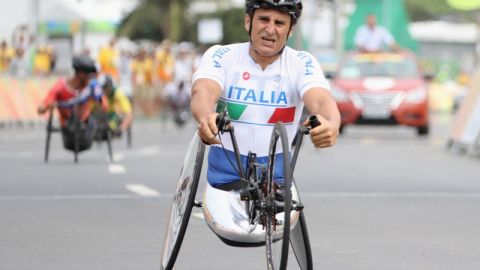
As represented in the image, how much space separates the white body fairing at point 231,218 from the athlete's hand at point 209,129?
0.52 meters

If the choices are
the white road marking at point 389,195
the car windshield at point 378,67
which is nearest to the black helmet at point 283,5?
the white road marking at point 389,195

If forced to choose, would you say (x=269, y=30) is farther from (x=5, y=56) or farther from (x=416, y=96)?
(x=5, y=56)

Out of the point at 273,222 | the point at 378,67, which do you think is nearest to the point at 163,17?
the point at 378,67

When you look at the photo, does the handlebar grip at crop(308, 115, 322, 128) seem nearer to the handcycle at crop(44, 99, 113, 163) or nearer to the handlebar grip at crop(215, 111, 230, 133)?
the handlebar grip at crop(215, 111, 230, 133)

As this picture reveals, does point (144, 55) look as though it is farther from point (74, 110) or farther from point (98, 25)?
point (74, 110)

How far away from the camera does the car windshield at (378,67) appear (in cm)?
3045

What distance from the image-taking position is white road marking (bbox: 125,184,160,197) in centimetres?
1469

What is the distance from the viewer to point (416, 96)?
2970cm

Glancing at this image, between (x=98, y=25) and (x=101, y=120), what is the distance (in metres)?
27.5

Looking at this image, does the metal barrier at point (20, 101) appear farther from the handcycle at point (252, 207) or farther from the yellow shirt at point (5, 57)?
the handcycle at point (252, 207)

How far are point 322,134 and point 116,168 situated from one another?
12.2 meters

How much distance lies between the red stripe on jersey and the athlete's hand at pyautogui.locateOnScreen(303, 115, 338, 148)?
0.76 m

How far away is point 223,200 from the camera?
760cm

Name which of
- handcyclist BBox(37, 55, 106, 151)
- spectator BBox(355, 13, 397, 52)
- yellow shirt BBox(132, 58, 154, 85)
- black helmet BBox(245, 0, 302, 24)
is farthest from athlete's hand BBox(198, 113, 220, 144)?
yellow shirt BBox(132, 58, 154, 85)
